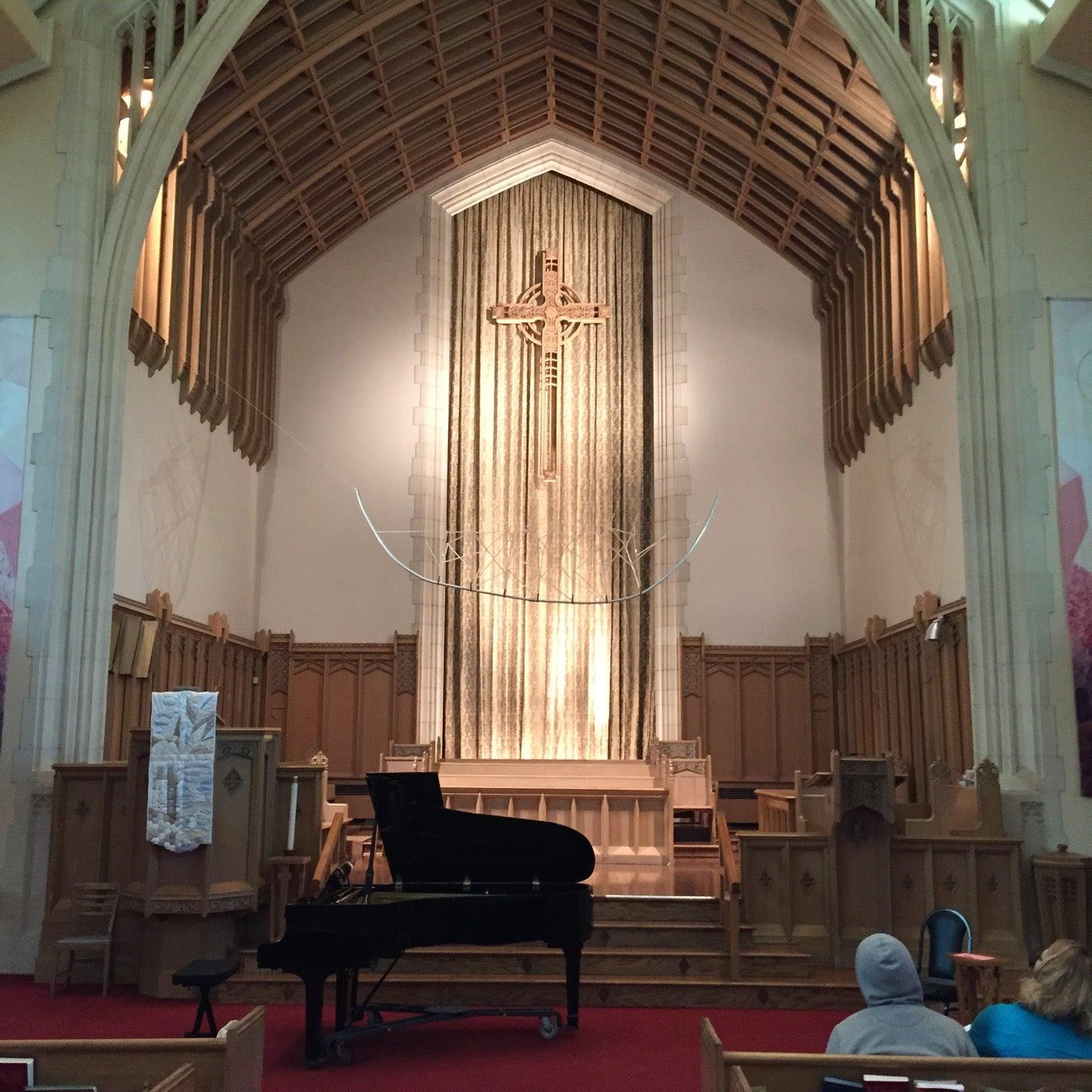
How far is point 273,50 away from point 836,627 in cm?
861

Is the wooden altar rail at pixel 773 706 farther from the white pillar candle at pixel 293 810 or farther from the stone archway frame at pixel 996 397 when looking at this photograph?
the white pillar candle at pixel 293 810

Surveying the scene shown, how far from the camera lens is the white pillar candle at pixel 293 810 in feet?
26.2

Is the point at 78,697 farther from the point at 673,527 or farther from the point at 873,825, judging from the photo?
the point at 673,527

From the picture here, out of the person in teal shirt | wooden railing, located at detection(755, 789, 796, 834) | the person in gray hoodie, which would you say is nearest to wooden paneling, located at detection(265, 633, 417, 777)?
wooden railing, located at detection(755, 789, 796, 834)

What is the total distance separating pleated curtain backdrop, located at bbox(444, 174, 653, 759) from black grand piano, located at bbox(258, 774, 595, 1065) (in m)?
7.96

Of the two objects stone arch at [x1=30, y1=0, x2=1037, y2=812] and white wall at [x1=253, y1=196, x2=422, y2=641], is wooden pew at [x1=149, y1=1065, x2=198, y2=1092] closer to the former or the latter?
stone arch at [x1=30, y1=0, x2=1037, y2=812]

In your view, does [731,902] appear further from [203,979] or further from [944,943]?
[203,979]

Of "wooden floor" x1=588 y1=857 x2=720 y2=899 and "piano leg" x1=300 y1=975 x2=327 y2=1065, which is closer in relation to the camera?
"piano leg" x1=300 y1=975 x2=327 y2=1065

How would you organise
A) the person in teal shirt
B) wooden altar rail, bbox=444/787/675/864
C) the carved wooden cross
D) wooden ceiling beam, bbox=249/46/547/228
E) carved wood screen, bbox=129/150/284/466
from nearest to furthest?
the person in teal shirt → wooden altar rail, bbox=444/787/675/864 → carved wood screen, bbox=129/150/284/466 → wooden ceiling beam, bbox=249/46/547/228 → the carved wooden cross

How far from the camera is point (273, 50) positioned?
11789mm

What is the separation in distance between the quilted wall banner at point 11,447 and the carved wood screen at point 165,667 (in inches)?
45.0

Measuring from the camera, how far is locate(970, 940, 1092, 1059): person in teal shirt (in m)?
3.36

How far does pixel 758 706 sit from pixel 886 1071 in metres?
11.5

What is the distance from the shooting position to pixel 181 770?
23.6 ft
